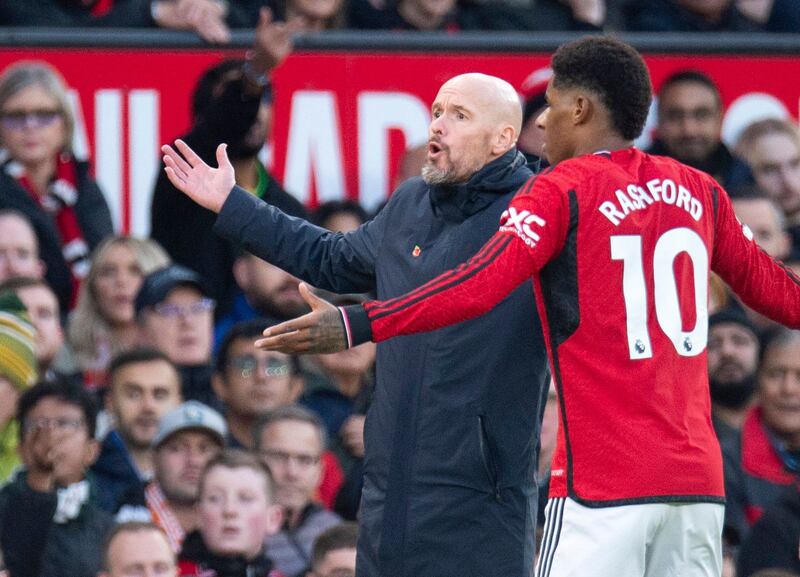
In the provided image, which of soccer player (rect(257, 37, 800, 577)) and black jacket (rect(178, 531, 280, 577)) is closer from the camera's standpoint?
soccer player (rect(257, 37, 800, 577))

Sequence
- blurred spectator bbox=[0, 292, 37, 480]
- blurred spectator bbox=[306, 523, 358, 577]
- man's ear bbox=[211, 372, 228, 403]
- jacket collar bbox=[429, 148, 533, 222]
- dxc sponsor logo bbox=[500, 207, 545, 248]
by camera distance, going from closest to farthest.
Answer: dxc sponsor logo bbox=[500, 207, 545, 248] < jacket collar bbox=[429, 148, 533, 222] < blurred spectator bbox=[306, 523, 358, 577] < blurred spectator bbox=[0, 292, 37, 480] < man's ear bbox=[211, 372, 228, 403]

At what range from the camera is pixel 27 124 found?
7.92 meters

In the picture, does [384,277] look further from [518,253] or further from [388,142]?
[388,142]

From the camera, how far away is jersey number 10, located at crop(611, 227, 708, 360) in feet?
13.4

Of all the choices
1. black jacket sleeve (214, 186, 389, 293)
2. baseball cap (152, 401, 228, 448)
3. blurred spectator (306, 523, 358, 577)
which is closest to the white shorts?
black jacket sleeve (214, 186, 389, 293)

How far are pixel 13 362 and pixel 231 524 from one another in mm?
1232

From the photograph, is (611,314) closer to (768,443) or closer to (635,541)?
(635,541)

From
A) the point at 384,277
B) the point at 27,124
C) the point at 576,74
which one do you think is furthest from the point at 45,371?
the point at 576,74

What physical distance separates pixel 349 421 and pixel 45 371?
1.30 meters

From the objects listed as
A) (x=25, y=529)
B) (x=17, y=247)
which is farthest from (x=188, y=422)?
(x=17, y=247)

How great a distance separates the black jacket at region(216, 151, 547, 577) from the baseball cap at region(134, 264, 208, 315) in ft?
9.72

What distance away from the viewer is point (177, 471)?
7031mm

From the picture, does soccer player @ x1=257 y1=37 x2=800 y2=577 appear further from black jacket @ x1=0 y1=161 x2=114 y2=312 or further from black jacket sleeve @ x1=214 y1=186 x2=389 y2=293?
black jacket @ x1=0 y1=161 x2=114 y2=312

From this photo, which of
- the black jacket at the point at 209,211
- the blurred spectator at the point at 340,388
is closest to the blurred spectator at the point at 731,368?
the blurred spectator at the point at 340,388
